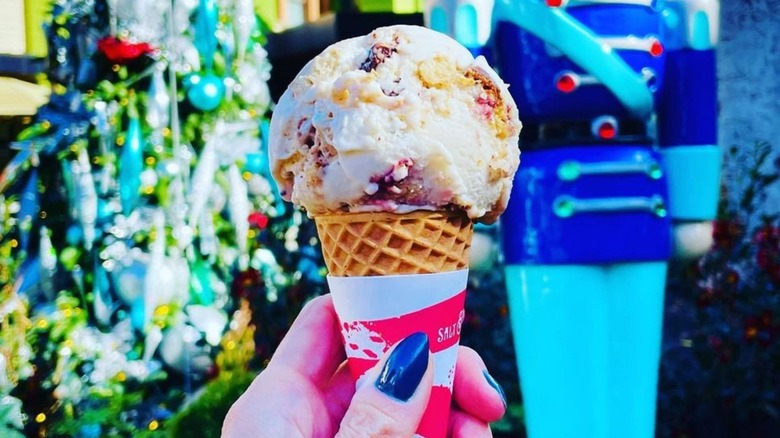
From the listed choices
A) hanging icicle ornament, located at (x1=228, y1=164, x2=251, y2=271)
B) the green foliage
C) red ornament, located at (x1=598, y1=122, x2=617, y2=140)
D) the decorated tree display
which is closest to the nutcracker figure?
red ornament, located at (x1=598, y1=122, x2=617, y2=140)

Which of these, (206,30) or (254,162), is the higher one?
(206,30)

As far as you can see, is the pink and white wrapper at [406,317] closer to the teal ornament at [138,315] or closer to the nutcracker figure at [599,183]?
the nutcracker figure at [599,183]

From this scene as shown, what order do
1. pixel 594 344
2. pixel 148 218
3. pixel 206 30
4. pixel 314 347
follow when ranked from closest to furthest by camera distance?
pixel 314 347 → pixel 594 344 → pixel 148 218 → pixel 206 30

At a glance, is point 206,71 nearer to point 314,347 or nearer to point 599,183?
point 599,183

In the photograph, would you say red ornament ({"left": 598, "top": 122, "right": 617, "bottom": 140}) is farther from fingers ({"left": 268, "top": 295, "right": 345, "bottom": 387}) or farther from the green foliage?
the green foliage

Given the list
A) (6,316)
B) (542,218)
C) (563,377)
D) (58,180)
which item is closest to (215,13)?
(58,180)

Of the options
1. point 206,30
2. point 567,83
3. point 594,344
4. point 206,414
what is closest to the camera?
point 567,83

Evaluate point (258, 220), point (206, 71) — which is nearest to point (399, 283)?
point (258, 220)
